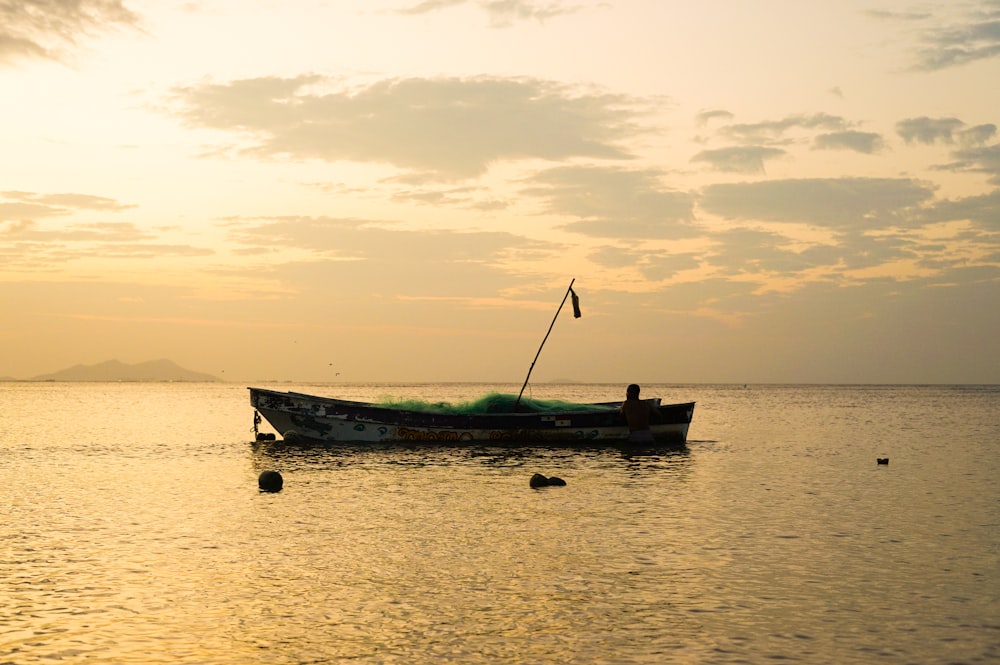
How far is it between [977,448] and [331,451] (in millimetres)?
33109

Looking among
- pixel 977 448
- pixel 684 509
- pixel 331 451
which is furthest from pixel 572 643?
pixel 977 448

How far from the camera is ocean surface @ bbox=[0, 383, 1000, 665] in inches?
454

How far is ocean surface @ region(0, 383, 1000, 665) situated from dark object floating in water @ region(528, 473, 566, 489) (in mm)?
340

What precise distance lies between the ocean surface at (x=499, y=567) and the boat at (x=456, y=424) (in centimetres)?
866

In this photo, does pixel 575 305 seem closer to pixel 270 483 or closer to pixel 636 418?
pixel 636 418

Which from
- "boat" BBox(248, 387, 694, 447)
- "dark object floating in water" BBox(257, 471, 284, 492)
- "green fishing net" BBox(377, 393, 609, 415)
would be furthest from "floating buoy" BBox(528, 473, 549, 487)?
"green fishing net" BBox(377, 393, 609, 415)

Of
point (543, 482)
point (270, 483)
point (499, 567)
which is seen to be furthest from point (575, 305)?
point (499, 567)

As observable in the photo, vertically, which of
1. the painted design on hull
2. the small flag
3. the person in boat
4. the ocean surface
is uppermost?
the small flag

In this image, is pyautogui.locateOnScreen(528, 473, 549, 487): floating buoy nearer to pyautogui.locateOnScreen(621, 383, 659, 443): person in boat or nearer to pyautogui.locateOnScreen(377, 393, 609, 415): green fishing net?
pyautogui.locateOnScreen(621, 383, 659, 443): person in boat

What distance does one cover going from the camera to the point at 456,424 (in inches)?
1734

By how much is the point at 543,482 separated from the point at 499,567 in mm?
12739

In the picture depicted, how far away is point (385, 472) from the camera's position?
1332 inches

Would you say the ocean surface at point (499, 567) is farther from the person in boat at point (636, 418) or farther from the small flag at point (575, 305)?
→ the small flag at point (575, 305)

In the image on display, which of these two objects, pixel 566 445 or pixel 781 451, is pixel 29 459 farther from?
pixel 781 451
